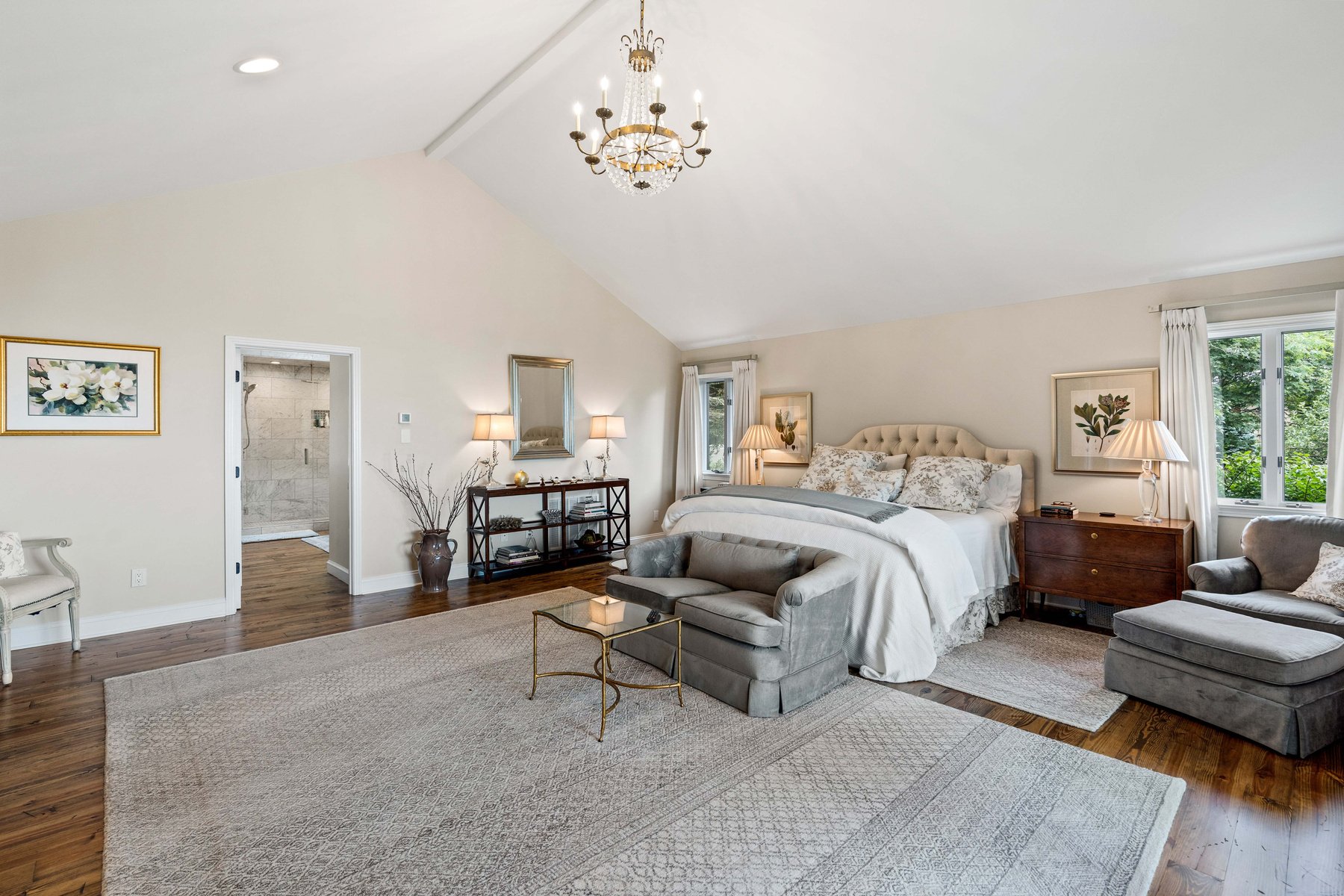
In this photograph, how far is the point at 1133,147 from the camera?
3332mm

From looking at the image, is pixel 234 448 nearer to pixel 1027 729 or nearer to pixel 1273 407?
pixel 1027 729

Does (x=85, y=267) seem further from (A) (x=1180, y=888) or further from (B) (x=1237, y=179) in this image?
(B) (x=1237, y=179)

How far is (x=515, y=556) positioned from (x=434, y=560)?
750mm

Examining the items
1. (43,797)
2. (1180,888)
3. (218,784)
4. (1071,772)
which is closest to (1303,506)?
(1071,772)

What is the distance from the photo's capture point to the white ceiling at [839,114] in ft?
8.68

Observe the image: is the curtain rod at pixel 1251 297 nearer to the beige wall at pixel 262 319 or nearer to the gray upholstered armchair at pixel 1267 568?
the gray upholstered armchair at pixel 1267 568

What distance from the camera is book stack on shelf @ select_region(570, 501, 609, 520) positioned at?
20.8 feet

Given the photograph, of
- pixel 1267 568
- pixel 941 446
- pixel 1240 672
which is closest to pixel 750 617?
pixel 1240 672

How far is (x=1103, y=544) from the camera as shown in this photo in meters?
4.01

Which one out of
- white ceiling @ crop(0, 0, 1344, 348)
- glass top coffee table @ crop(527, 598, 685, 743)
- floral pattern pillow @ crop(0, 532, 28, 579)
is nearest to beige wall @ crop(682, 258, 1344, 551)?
white ceiling @ crop(0, 0, 1344, 348)

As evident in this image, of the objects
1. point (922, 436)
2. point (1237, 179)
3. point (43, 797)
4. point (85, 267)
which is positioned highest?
point (1237, 179)

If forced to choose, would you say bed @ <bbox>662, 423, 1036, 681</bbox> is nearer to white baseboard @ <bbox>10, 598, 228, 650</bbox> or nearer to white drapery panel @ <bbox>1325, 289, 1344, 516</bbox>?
white drapery panel @ <bbox>1325, 289, 1344, 516</bbox>

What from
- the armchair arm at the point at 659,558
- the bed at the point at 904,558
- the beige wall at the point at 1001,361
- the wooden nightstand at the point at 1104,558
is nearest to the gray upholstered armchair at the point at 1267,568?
the wooden nightstand at the point at 1104,558

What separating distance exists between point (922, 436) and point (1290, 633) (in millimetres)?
2844
